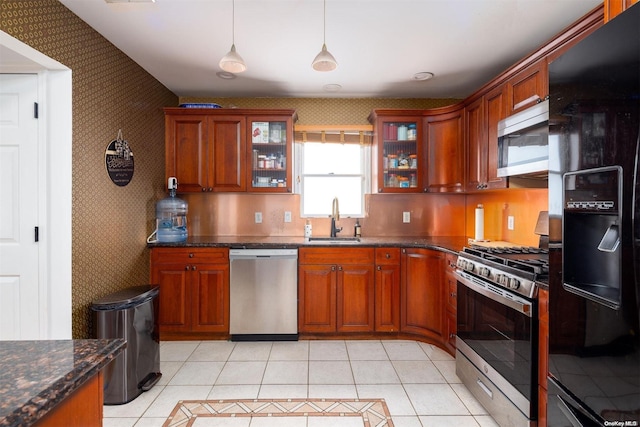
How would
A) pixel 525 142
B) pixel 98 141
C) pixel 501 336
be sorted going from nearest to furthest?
pixel 501 336, pixel 525 142, pixel 98 141

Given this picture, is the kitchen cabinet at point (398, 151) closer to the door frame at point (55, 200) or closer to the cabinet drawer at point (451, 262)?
the cabinet drawer at point (451, 262)

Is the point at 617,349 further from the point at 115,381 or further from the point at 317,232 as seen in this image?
the point at 317,232

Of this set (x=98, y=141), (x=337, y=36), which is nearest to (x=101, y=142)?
(x=98, y=141)

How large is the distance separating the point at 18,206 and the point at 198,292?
155 centimetres

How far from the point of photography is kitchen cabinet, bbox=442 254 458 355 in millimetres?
2852

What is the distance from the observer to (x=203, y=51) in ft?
9.18

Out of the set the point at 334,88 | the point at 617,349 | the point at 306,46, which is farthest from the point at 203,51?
the point at 617,349

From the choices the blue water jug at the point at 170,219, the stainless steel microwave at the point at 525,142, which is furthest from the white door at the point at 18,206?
the stainless steel microwave at the point at 525,142

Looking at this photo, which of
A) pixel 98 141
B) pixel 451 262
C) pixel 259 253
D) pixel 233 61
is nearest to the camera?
pixel 233 61

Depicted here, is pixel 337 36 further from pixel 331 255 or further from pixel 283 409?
pixel 283 409

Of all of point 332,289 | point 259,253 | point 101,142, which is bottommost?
point 332,289

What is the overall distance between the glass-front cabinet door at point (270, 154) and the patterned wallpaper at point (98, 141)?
100 centimetres

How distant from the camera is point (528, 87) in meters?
2.37

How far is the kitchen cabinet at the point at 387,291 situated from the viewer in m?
3.28
